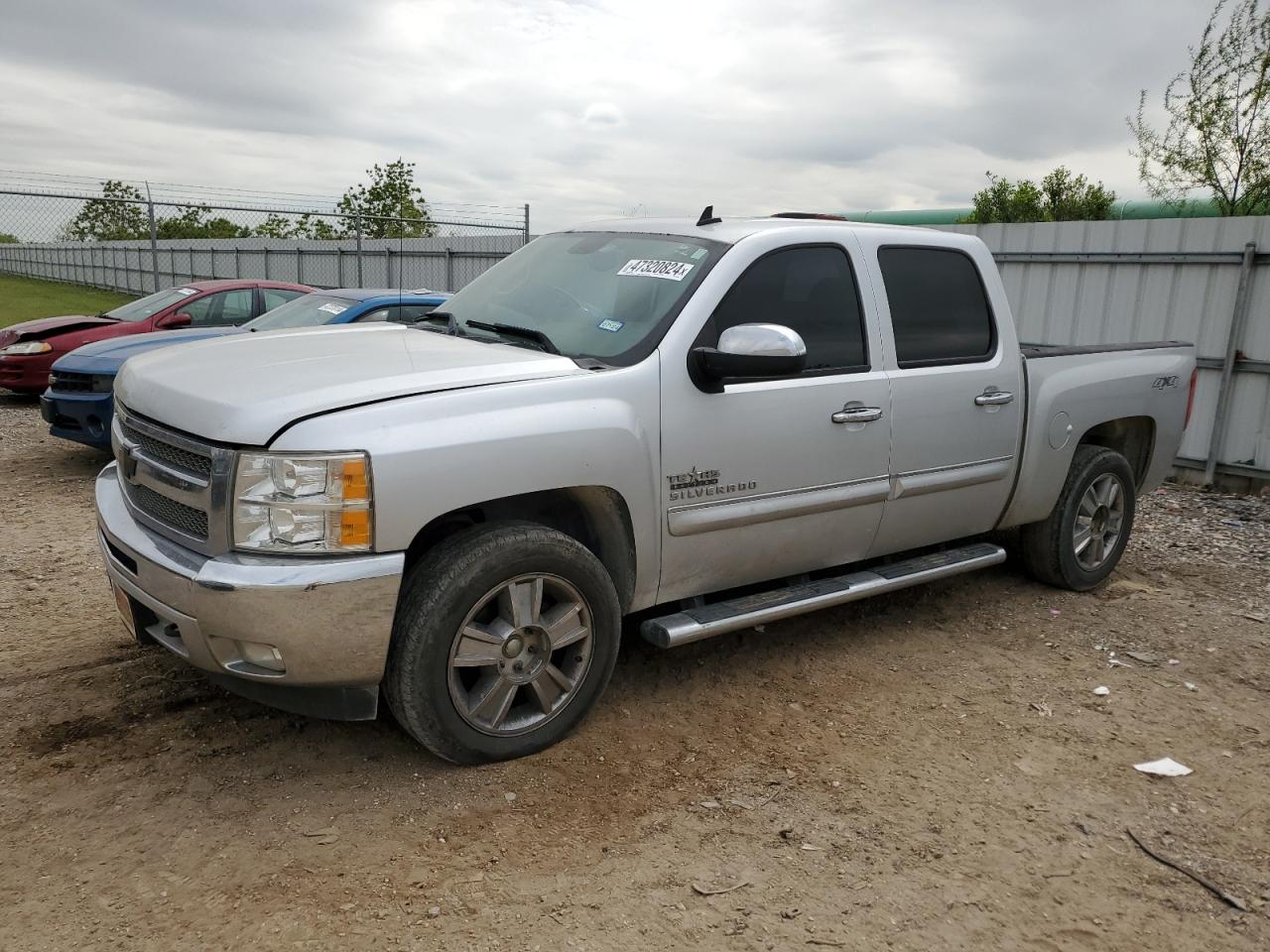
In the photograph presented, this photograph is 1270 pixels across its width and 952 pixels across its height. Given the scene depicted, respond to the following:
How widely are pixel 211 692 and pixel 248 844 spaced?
110 cm

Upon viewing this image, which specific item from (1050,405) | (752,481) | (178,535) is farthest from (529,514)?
(1050,405)

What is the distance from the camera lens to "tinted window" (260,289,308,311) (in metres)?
10.8

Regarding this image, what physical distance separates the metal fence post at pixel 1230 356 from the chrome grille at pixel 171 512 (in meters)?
8.47

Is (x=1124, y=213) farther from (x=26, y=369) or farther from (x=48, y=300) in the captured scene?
(x=48, y=300)

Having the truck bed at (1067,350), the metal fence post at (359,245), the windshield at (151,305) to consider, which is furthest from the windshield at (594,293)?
the metal fence post at (359,245)

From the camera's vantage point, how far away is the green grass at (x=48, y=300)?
2152 centimetres

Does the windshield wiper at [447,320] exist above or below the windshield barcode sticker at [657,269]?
below

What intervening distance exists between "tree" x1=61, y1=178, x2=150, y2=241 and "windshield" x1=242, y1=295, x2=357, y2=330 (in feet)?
22.4

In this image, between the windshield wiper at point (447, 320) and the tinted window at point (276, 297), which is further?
the tinted window at point (276, 297)

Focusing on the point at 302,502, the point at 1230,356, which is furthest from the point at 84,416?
the point at 1230,356

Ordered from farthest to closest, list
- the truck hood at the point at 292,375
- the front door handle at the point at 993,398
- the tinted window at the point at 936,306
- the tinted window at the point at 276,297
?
the tinted window at the point at 276,297, the front door handle at the point at 993,398, the tinted window at the point at 936,306, the truck hood at the point at 292,375

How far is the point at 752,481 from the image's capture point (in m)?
3.91

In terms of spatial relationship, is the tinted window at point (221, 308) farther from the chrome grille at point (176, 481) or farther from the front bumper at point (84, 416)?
the chrome grille at point (176, 481)

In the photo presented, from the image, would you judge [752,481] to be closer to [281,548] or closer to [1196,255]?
[281,548]
